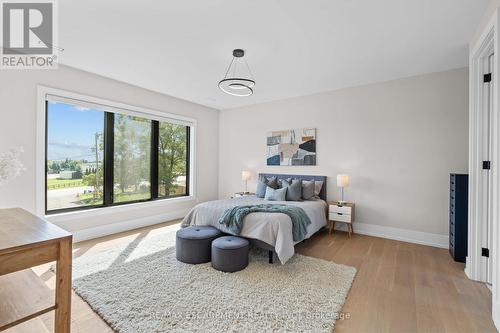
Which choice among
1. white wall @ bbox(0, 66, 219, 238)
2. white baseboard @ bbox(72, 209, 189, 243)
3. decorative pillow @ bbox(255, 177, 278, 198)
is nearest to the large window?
white wall @ bbox(0, 66, 219, 238)

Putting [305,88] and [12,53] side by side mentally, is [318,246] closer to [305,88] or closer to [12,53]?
[305,88]

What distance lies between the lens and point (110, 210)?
4.11 metres

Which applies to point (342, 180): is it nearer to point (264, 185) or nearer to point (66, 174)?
point (264, 185)

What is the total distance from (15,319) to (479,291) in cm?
374

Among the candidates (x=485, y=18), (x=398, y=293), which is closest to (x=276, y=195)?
(x=398, y=293)

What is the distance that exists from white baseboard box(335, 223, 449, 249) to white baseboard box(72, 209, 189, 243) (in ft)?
11.4

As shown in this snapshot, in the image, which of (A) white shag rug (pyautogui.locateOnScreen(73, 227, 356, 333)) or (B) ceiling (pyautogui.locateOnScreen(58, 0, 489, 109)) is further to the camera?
(B) ceiling (pyautogui.locateOnScreen(58, 0, 489, 109))

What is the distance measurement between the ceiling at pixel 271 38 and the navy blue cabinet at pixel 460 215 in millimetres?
1707

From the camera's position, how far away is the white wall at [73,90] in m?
3.07

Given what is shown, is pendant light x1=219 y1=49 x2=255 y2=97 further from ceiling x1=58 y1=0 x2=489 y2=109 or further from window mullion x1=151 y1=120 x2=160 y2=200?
window mullion x1=151 y1=120 x2=160 y2=200

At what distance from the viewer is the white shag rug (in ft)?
6.12

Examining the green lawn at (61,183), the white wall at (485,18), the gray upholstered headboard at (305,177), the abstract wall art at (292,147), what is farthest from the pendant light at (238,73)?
the green lawn at (61,183)

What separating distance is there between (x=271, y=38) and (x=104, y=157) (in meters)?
3.48

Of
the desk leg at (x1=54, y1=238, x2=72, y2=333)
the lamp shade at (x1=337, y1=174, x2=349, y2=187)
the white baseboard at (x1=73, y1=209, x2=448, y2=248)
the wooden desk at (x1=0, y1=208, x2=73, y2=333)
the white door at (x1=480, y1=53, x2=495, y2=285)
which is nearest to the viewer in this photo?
the wooden desk at (x1=0, y1=208, x2=73, y2=333)
